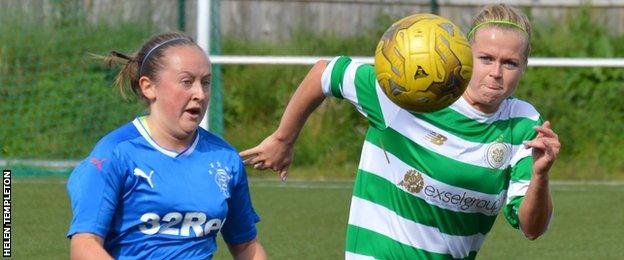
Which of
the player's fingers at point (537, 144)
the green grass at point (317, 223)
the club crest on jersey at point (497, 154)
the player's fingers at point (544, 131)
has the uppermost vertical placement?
the player's fingers at point (544, 131)

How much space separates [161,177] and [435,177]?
1.11 m

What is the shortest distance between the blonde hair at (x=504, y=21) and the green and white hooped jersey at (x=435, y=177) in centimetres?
27

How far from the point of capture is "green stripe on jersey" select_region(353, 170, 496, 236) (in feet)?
15.1

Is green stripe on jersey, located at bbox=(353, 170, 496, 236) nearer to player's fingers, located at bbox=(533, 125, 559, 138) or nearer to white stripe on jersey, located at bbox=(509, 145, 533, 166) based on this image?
white stripe on jersey, located at bbox=(509, 145, 533, 166)

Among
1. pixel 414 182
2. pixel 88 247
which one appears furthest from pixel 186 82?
pixel 414 182

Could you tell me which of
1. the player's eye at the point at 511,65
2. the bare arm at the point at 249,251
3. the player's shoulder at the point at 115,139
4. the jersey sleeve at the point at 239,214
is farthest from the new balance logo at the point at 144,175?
the player's eye at the point at 511,65

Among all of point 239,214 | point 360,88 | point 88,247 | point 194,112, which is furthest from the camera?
point 360,88

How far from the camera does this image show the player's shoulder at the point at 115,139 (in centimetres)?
392

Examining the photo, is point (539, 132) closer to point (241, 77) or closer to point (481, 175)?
point (481, 175)

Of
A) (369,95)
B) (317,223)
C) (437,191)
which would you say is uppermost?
(369,95)

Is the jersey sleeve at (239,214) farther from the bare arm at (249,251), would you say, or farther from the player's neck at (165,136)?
the player's neck at (165,136)

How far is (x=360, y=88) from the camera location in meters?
4.74

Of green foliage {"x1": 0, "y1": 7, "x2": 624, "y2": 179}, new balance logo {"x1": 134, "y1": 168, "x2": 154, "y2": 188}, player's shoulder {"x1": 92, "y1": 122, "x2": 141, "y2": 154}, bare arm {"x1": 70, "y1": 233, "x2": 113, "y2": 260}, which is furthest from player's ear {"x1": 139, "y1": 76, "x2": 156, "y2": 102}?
green foliage {"x1": 0, "y1": 7, "x2": 624, "y2": 179}

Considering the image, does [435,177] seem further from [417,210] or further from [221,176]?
[221,176]
